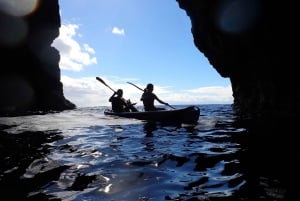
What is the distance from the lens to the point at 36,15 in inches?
1526

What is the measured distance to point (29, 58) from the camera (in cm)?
3956

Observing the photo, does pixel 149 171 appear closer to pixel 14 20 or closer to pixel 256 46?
pixel 256 46

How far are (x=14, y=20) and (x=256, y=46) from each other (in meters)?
27.3

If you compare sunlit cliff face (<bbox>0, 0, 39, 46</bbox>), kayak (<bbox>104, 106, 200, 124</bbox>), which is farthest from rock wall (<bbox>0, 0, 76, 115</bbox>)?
kayak (<bbox>104, 106, 200, 124</bbox>)

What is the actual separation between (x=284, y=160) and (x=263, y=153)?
2.54ft

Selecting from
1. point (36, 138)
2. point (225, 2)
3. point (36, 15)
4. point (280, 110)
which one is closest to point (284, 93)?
point (280, 110)

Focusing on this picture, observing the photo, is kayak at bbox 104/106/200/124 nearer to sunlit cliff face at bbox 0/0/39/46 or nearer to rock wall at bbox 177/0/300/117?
rock wall at bbox 177/0/300/117

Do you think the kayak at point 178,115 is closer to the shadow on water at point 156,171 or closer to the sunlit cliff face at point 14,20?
the shadow on water at point 156,171

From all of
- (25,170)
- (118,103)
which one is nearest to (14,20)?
(118,103)

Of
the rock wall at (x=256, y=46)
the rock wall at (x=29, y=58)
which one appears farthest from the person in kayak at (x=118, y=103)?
the rock wall at (x=29, y=58)

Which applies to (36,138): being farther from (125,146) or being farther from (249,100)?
(249,100)

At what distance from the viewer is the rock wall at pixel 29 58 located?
113ft

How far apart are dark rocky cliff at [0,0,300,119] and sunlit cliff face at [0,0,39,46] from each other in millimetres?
109

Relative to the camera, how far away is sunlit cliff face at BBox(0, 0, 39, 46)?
32625 millimetres
